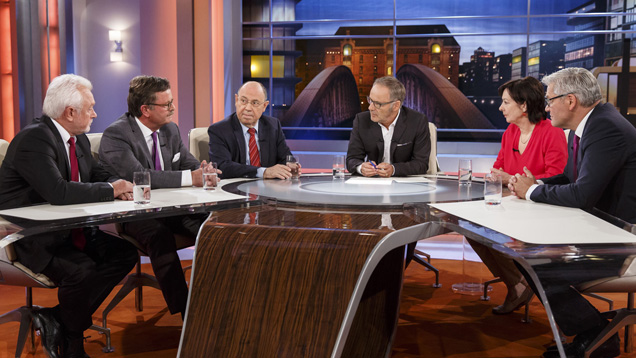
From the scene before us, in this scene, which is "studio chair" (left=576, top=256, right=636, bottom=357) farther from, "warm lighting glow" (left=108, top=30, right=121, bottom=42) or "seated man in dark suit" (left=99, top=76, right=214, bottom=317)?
"warm lighting glow" (left=108, top=30, right=121, bottom=42)

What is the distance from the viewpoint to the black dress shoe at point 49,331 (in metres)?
2.22

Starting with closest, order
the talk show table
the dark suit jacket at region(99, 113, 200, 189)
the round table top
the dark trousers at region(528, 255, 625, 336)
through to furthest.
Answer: the dark trousers at region(528, 255, 625, 336), the talk show table, the round table top, the dark suit jacket at region(99, 113, 200, 189)

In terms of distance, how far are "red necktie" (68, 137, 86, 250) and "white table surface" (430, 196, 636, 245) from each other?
1439 mm

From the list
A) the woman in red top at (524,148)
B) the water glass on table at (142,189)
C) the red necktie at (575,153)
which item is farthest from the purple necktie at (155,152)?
the red necktie at (575,153)

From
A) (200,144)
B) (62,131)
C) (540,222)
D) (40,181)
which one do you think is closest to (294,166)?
(200,144)

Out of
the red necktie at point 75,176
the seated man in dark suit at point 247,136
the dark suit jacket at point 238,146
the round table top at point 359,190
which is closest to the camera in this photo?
the round table top at point 359,190

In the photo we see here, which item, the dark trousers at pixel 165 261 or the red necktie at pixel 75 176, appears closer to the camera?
the red necktie at pixel 75 176

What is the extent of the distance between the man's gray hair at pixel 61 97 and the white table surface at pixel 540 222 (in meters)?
1.56

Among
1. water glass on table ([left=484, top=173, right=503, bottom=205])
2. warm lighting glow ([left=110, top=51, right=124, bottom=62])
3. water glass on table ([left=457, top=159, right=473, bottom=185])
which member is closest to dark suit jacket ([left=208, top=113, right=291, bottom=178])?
water glass on table ([left=457, top=159, right=473, bottom=185])

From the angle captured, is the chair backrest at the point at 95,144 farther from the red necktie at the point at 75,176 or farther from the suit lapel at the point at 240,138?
the suit lapel at the point at 240,138

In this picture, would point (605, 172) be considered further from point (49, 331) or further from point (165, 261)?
point (49, 331)

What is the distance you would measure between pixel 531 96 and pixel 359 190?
121 centimetres

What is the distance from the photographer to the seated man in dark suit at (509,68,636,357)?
157cm

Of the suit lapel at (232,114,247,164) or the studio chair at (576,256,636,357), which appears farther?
the suit lapel at (232,114,247,164)
